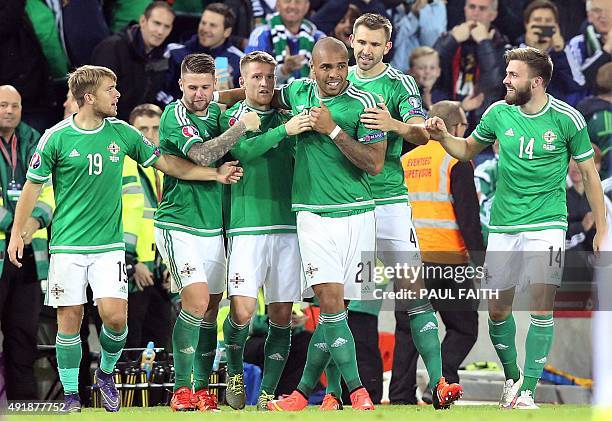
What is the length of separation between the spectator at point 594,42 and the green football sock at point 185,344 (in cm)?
630

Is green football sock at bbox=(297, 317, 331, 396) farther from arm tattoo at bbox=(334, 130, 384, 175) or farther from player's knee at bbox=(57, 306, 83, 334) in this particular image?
player's knee at bbox=(57, 306, 83, 334)

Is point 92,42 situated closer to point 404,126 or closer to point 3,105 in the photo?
point 3,105

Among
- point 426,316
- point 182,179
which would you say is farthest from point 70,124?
point 426,316

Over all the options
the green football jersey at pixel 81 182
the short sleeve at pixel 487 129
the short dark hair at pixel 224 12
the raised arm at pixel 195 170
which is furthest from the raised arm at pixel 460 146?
the short dark hair at pixel 224 12

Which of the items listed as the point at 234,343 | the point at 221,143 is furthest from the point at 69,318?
the point at 221,143

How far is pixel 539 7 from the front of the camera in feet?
43.1

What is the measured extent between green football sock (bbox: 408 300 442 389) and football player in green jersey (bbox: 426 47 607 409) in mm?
582

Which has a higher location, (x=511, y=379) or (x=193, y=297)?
(x=193, y=297)

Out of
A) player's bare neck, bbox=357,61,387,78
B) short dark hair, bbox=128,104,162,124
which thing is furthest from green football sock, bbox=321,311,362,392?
short dark hair, bbox=128,104,162,124

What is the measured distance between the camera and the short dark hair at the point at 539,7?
1312 centimetres

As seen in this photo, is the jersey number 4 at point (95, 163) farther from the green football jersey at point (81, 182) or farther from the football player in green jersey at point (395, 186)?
the football player in green jersey at point (395, 186)

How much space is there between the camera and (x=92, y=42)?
1209cm

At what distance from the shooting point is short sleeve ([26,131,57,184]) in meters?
8.38

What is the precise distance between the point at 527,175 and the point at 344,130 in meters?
1.44
